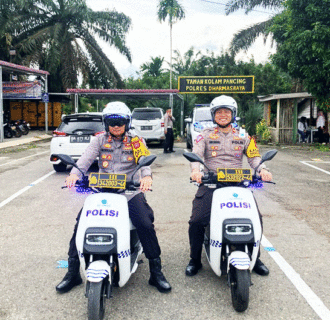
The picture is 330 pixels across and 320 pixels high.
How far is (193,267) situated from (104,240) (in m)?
1.26

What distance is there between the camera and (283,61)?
65.8 ft

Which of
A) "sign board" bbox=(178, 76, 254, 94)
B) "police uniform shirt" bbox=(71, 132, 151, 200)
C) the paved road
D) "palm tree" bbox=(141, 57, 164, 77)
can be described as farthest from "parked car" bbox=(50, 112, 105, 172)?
"palm tree" bbox=(141, 57, 164, 77)

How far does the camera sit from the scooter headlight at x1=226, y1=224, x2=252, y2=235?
3396mm

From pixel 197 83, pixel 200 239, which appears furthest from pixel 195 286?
pixel 197 83

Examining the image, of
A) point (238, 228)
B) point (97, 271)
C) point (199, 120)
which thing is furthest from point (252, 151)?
point (199, 120)

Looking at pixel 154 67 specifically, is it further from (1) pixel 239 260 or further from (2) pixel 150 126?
(1) pixel 239 260

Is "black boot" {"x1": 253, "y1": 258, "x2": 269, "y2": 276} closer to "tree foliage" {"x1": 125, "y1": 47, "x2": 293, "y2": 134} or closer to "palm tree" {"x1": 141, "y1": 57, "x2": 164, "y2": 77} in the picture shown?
"tree foliage" {"x1": 125, "y1": 47, "x2": 293, "y2": 134}

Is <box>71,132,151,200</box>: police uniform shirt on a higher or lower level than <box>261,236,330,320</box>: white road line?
higher

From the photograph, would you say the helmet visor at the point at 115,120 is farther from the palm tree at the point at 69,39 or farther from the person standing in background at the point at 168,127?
the palm tree at the point at 69,39

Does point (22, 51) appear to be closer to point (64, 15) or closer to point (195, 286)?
point (64, 15)

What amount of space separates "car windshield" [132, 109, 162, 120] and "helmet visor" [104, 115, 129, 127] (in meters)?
15.4

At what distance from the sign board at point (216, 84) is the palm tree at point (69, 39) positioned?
7327 millimetres

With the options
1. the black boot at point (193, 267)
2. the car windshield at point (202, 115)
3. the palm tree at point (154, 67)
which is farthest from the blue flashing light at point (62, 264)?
the palm tree at point (154, 67)

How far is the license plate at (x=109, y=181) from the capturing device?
3.34m
